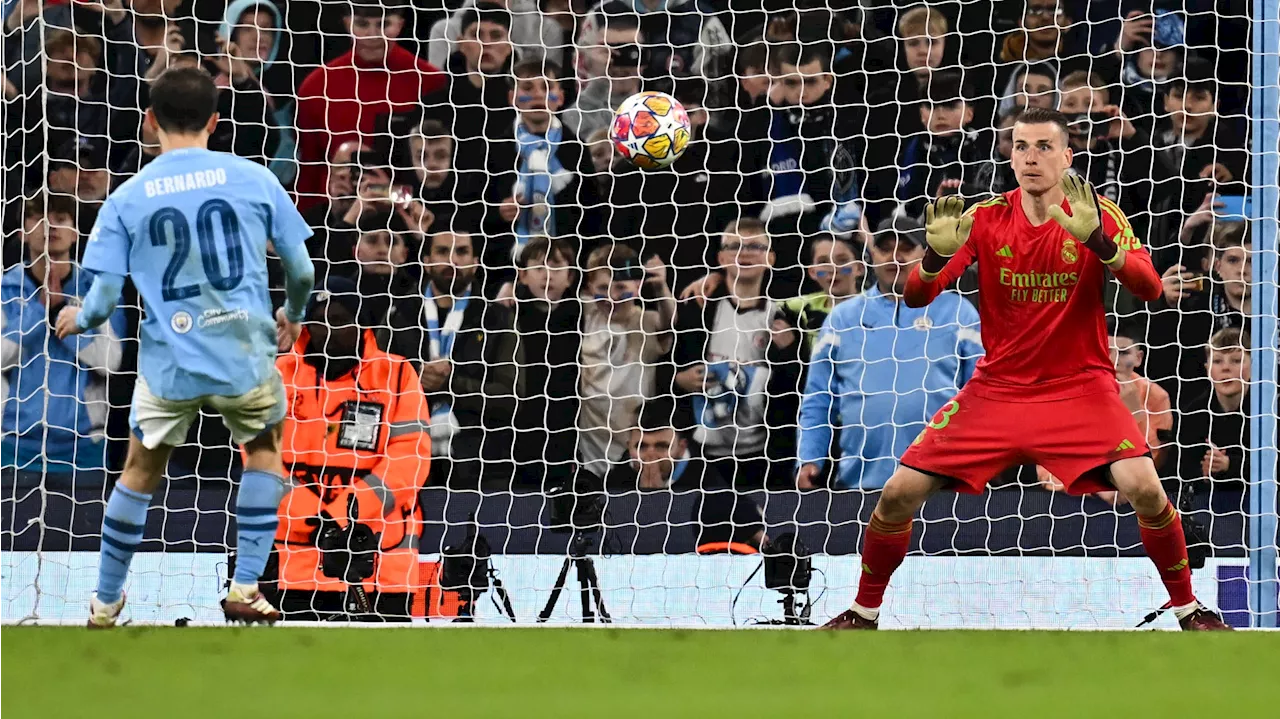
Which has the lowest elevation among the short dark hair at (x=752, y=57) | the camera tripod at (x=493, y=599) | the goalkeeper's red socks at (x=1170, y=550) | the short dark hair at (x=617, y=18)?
Result: the camera tripod at (x=493, y=599)

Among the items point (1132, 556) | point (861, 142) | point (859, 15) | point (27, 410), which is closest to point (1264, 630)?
point (1132, 556)

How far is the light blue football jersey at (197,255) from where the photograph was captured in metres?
4.67

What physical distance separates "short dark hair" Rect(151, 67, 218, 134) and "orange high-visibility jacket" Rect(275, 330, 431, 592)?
2.12m

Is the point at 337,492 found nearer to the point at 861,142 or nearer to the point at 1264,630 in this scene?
the point at 861,142

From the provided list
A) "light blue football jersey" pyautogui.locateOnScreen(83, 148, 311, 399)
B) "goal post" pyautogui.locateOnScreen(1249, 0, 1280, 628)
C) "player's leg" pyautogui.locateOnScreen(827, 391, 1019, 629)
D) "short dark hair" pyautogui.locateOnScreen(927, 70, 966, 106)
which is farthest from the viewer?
"short dark hair" pyautogui.locateOnScreen(927, 70, 966, 106)

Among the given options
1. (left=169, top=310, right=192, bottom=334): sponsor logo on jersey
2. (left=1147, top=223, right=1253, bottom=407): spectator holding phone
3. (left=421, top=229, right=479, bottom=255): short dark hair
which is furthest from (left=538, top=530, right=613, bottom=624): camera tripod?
(left=1147, top=223, right=1253, bottom=407): spectator holding phone

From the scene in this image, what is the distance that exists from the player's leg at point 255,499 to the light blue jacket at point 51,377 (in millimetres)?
2178

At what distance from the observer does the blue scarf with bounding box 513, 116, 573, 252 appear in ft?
24.3

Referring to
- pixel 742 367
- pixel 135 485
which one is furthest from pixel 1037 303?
pixel 135 485

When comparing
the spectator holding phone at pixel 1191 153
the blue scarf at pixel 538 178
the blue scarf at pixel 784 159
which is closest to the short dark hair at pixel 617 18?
the blue scarf at pixel 538 178

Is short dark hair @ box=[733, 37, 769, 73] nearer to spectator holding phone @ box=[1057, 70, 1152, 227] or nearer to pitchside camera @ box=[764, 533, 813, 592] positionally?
spectator holding phone @ box=[1057, 70, 1152, 227]

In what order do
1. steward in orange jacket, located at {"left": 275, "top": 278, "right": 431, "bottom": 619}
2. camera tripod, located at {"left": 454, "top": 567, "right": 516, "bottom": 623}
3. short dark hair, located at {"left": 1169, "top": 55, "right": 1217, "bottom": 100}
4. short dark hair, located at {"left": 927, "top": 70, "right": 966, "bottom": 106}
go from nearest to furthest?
camera tripod, located at {"left": 454, "top": 567, "right": 516, "bottom": 623}, steward in orange jacket, located at {"left": 275, "top": 278, "right": 431, "bottom": 619}, short dark hair, located at {"left": 1169, "top": 55, "right": 1217, "bottom": 100}, short dark hair, located at {"left": 927, "top": 70, "right": 966, "bottom": 106}

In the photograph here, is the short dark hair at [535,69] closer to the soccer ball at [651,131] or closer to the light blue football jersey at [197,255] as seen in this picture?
the soccer ball at [651,131]

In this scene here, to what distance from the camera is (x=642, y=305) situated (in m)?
7.17
